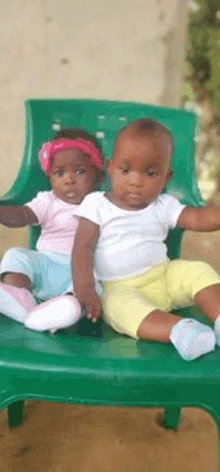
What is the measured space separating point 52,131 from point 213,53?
2545 mm

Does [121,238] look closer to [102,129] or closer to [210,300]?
[210,300]

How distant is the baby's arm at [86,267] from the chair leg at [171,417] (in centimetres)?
56

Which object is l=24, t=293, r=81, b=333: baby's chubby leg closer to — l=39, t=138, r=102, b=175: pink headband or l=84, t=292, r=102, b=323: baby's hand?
l=84, t=292, r=102, b=323: baby's hand

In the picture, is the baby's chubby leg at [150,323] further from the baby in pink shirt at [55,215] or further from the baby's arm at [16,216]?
the baby's arm at [16,216]

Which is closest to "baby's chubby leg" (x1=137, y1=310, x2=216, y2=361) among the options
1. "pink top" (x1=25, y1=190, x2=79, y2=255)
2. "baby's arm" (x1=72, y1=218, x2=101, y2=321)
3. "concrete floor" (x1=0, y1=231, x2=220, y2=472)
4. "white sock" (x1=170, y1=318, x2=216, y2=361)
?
"white sock" (x1=170, y1=318, x2=216, y2=361)

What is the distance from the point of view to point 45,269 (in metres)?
1.40

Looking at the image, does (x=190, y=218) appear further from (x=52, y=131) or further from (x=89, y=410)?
(x=89, y=410)

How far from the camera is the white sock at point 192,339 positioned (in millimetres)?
1082

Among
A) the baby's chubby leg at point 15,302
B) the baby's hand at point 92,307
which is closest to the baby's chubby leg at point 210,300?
the baby's hand at point 92,307

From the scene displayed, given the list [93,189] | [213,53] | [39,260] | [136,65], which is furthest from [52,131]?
[213,53]

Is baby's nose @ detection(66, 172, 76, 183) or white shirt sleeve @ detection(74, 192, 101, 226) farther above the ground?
baby's nose @ detection(66, 172, 76, 183)

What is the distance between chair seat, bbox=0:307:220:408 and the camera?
3.54ft

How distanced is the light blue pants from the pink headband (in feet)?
0.69

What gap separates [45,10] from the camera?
8.64ft
